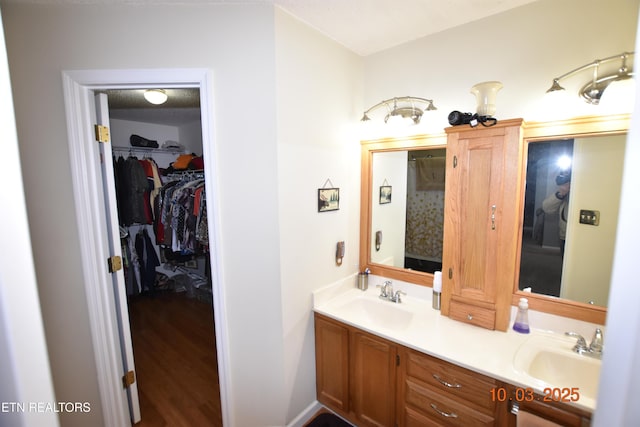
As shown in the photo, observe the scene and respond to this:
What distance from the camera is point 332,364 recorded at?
6.24 ft

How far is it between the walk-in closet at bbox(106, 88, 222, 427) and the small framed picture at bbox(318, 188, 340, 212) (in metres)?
1.63

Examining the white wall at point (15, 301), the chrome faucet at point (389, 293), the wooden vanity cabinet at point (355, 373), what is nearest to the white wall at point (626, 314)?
the white wall at point (15, 301)

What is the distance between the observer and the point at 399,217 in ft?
7.12

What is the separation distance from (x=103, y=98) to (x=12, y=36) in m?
0.41

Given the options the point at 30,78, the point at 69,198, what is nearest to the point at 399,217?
the point at 69,198

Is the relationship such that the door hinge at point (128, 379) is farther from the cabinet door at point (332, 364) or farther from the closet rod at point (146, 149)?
the closet rod at point (146, 149)

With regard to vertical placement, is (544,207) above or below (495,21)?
below

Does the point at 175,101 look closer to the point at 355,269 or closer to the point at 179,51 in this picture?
the point at 179,51

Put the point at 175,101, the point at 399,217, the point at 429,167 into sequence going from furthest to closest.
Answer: the point at 175,101
the point at 399,217
the point at 429,167

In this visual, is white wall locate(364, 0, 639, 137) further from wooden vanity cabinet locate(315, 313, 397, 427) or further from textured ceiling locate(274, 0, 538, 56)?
wooden vanity cabinet locate(315, 313, 397, 427)

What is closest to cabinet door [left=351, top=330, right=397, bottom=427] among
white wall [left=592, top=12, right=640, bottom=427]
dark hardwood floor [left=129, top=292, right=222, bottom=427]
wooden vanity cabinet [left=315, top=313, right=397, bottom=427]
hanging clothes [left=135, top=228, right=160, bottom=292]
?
wooden vanity cabinet [left=315, top=313, right=397, bottom=427]

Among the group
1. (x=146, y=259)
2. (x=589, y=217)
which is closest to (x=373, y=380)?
(x=589, y=217)

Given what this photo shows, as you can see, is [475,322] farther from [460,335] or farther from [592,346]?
[592,346]

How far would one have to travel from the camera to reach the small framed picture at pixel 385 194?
2.22 m
